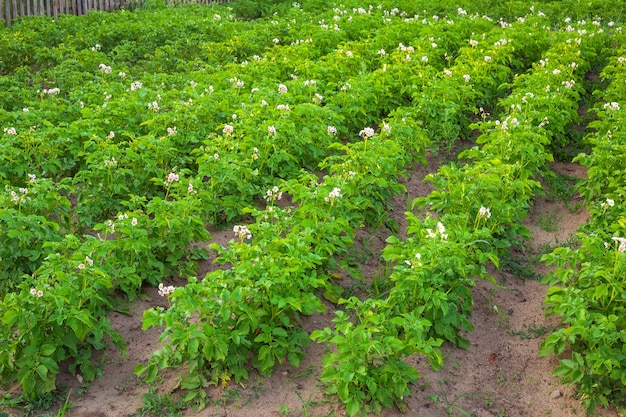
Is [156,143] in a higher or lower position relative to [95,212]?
higher

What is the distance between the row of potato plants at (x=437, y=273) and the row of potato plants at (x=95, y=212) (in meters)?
1.05

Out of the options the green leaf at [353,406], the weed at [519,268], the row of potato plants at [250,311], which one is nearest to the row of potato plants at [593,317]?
the weed at [519,268]

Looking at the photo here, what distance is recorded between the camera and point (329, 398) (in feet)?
16.5

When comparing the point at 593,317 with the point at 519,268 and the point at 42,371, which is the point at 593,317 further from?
the point at 42,371

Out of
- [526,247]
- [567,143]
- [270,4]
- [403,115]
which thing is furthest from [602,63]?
[270,4]

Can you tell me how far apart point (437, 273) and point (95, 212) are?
3.35m

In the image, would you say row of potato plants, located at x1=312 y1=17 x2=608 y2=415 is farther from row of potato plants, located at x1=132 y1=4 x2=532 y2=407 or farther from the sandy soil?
row of potato plants, located at x1=132 y1=4 x2=532 y2=407

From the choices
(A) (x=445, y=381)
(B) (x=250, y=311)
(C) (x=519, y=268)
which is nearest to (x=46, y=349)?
(B) (x=250, y=311)

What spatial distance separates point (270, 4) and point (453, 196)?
12.7 meters

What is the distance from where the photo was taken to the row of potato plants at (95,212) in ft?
16.2

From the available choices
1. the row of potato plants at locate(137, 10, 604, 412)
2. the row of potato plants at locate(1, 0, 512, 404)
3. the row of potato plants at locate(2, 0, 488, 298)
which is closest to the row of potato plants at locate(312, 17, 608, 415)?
the row of potato plants at locate(137, 10, 604, 412)

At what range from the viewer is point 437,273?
551 centimetres

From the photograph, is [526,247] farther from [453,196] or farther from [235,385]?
[235,385]

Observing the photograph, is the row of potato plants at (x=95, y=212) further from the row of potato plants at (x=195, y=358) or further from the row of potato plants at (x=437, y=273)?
the row of potato plants at (x=437, y=273)
